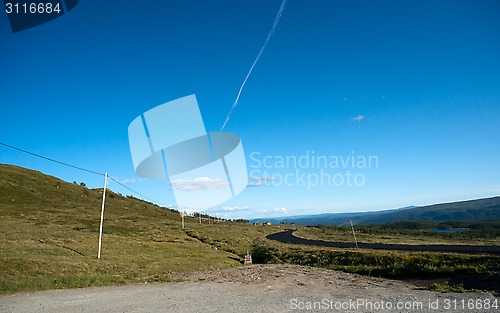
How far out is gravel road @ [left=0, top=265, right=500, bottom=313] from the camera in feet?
43.6

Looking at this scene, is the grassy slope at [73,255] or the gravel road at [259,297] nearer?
the gravel road at [259,297]

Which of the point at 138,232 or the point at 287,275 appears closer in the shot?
the point at 287,275

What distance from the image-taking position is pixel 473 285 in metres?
17.0

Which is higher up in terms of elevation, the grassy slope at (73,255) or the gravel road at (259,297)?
the grassy slope at (73,255)

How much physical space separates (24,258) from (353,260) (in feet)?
101

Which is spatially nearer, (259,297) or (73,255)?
(259,297)

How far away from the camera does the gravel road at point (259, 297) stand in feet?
43.6

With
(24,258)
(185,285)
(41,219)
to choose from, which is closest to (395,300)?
(185,285)

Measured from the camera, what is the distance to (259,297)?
15.6 meters

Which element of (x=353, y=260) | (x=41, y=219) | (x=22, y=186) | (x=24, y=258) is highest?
(x=22, y=186)

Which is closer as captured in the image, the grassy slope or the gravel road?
the gravel road

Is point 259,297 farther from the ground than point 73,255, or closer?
closer

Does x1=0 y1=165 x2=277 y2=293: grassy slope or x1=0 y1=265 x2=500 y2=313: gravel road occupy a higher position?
x1=0 y1=165 x2=277 y2=293: grassy slope

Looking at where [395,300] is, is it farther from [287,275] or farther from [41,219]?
[41,219]
